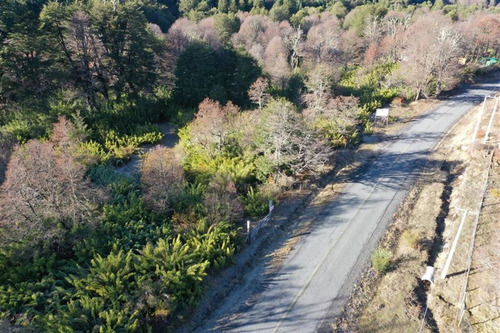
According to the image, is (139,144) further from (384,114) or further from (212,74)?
(384,114)

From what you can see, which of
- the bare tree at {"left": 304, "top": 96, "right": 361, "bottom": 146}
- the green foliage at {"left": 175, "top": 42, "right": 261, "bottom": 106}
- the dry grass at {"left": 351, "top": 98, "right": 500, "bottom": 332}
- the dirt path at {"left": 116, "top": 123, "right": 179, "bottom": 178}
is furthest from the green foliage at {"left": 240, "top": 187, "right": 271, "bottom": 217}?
the green foliage at {"left": 175, "top": 42, "right": 261, "bottom": 106}

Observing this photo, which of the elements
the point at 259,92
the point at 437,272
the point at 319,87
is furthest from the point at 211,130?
the point at 437,272

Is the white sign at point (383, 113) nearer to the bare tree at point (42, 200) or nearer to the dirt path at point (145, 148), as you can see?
the dirt path at point (145, 148)

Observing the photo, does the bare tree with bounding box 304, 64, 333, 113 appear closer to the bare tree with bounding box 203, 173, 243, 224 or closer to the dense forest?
the dense forest

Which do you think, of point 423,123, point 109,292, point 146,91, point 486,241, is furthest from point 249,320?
point 423,123

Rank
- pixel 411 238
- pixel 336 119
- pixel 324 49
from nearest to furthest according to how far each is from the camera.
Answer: pixel 411 238
pixel 336 119
pixel 324 49

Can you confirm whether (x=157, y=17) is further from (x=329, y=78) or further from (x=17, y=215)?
(x=17, y=215)
